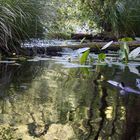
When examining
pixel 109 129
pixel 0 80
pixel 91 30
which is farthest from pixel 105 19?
pixel 109 129

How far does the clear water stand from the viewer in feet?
6.69

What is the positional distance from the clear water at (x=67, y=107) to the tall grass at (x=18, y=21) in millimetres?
1344

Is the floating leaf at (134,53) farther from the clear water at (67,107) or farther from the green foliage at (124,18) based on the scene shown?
the green foliage at (124,18)

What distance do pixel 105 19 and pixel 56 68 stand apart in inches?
206

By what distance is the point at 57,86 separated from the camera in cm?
329

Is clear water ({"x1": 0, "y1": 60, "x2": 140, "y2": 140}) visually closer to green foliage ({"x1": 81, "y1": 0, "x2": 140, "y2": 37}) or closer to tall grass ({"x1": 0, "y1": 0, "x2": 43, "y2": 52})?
tall grass ({"x1": 0, "y1": 0, "x2": 43, "y2": 52})

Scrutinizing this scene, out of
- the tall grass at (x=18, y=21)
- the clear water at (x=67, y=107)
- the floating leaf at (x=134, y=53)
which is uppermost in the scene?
the tall grass at (x=18, y=21)

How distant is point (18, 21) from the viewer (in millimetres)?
5559

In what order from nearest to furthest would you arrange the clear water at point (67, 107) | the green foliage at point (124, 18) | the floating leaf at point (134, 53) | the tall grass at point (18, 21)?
the clear water at point (67, 107) < the floating leaf at point (134, 53) < the tall grass at point (18, 21) < the green foliage at point (124, 18)

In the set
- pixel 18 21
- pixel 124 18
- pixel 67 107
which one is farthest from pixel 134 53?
pixel 124 18

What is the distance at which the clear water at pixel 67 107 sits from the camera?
2.04 metres

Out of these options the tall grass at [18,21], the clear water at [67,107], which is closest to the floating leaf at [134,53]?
the clear water at [67,107]

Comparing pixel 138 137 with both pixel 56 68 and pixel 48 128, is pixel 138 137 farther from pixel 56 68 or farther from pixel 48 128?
pixel 56 68

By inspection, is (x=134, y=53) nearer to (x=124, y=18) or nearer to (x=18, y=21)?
(x=18, y=21)
